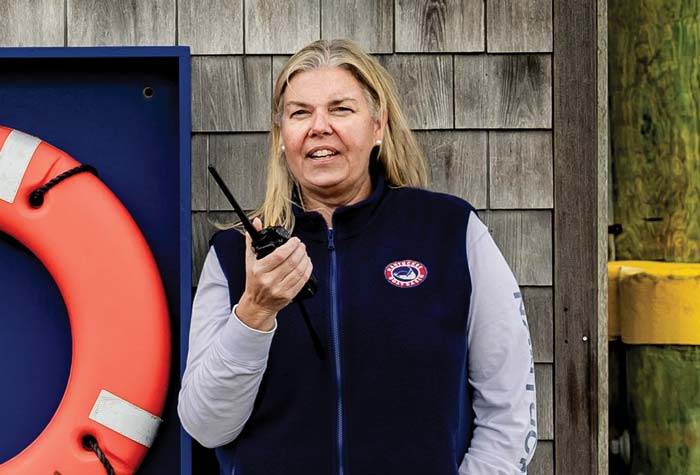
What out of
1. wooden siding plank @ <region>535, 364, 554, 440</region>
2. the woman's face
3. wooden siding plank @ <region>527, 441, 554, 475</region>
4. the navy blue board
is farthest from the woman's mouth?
wooden siding plank @ <region>527, 441, 554, 475</region>

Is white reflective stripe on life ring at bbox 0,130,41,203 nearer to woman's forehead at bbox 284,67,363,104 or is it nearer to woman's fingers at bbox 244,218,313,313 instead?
woman's forehead at bbox 284,67,363,104

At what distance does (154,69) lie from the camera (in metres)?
2.00

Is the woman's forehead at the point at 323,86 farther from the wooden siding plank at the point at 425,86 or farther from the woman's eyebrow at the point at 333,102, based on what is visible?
the wooden siding plank at the point at 425,86

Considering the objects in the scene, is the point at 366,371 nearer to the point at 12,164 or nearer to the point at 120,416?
the point at 120,416

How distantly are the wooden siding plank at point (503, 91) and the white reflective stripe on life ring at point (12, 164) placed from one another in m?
0.82

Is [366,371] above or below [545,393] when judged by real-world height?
above

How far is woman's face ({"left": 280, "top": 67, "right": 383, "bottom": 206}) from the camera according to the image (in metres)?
1.58

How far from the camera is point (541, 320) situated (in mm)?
2033

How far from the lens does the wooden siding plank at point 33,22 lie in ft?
6.64

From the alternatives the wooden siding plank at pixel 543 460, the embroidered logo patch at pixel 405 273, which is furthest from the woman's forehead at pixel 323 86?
the wooden siding plank at pixel 543 460

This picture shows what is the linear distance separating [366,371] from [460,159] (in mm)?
636

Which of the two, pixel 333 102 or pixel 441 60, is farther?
pixel 441 60

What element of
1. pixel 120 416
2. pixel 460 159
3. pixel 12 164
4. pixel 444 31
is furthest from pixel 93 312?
pixel 444 31

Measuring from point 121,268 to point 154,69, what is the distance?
0.40 m
